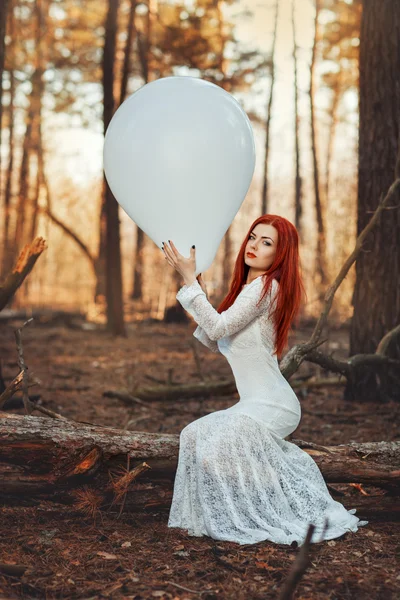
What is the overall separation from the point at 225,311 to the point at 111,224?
7694 mm

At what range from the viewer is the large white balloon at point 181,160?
2924mm

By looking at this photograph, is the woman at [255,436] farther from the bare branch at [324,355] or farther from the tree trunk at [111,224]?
the tree trunk at [111,224]

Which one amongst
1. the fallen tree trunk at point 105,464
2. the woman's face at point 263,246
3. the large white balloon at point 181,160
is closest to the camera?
the large white balloon at point 181,160

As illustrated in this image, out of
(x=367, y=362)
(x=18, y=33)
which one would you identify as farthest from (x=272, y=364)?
(x=18, y=33)

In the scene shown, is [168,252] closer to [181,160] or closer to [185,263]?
[185,263]

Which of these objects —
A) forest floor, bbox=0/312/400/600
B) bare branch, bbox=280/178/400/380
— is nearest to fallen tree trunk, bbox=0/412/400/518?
forest floor, bbox=0/312/400/600

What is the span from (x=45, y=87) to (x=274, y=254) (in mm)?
12727

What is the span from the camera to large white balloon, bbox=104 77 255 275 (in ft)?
9.59

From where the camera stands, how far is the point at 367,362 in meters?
4.97

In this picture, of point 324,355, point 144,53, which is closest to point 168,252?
point 324,355

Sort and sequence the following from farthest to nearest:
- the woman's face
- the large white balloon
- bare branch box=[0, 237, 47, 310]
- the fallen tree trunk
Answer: bare branch box=[0, 237, 47, 310], the woman's face, the fallen tree trunk, the large white balloon

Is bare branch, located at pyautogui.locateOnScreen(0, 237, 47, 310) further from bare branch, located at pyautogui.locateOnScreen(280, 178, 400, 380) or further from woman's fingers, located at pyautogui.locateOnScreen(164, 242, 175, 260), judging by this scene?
bare branch, located at pyautogui.locateOnScreen(280, 178, 400, 380)

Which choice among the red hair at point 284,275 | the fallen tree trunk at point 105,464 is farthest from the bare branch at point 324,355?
the red hair at point 284,275

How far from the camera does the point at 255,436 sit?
3.00m
